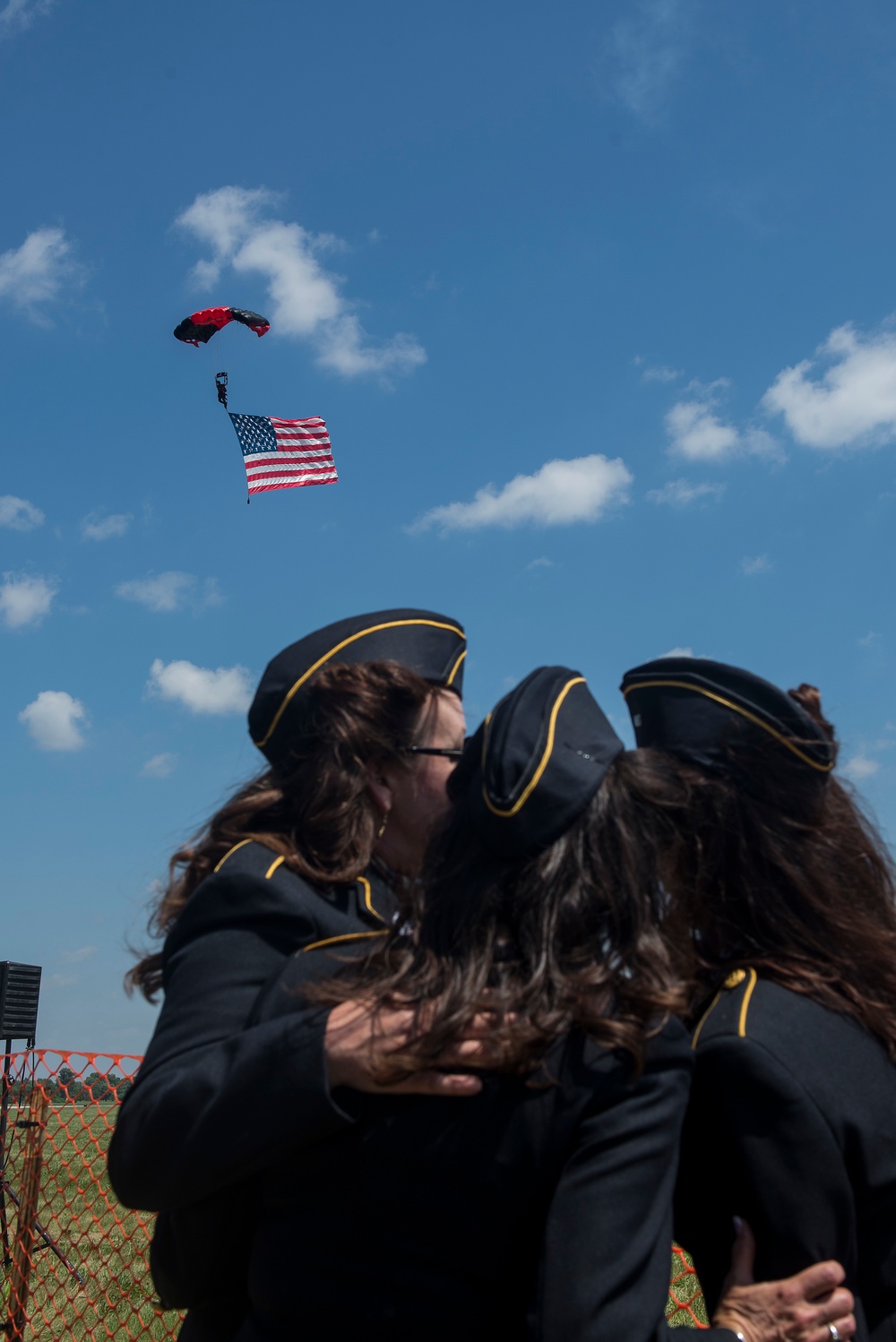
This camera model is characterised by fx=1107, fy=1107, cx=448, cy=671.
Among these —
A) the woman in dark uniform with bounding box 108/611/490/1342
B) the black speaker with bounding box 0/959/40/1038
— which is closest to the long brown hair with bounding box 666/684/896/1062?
the woman in dark uniform with bounding box 108/611/490/1342

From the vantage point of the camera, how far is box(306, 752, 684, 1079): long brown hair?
1.20 meters

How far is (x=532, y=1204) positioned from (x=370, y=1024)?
262 millimetres

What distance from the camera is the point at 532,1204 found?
1.22m

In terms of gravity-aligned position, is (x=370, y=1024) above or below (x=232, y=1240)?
above

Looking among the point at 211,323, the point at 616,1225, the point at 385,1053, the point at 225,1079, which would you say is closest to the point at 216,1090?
the point at 225,1079

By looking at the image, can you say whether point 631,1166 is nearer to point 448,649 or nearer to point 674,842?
point 674,842

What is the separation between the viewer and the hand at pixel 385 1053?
1.20m

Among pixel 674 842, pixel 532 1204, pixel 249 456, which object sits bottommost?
pixel 532 1204

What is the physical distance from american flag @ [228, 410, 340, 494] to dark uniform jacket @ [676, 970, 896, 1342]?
1268 centimetres

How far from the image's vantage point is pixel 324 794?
6.01ft

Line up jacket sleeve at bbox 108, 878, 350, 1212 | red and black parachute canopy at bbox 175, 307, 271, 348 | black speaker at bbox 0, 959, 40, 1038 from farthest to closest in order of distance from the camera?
red and black parachute canopy at bbox 175, 307, 271, 348
black speaker at bbox 0, 959, 40, 1038
jacket sleeve at bbox 108, 878, 350, 1212

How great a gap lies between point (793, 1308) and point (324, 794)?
0.98 metres

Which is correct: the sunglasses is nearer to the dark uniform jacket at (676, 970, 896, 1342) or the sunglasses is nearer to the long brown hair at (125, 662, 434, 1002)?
the long brown hair at (125, 662, 434, 1002)

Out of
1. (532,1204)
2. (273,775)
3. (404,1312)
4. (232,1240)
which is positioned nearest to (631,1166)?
(532,1204)
